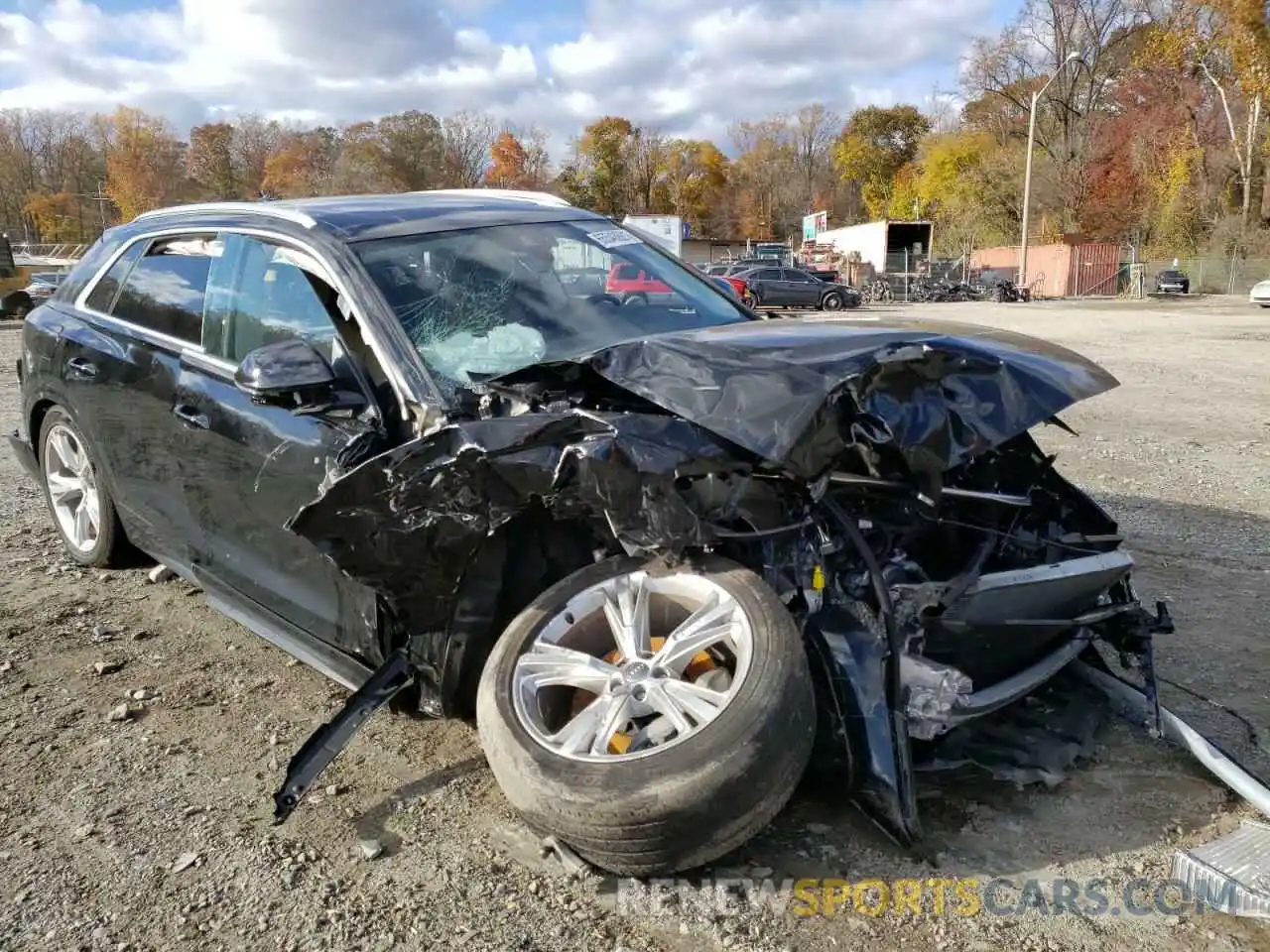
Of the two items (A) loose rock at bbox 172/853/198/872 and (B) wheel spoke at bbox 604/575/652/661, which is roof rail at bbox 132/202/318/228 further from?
(A) loose rock at bbox 172/853/198/872

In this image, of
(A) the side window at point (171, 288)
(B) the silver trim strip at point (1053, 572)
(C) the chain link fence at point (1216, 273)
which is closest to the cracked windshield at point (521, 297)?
(A) the side window at point (171, 288)

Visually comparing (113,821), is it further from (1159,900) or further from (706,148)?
(706,148)

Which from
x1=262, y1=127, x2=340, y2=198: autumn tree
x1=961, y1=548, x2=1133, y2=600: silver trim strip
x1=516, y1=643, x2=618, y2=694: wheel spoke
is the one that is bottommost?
x1=516, y1=643, x2=618, y2=694: wheel spoke

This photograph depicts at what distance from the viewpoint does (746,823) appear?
8.08 feet

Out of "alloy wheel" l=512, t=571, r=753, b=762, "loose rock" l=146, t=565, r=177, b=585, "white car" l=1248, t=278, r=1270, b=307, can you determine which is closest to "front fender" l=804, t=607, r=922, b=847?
"alloy wheel" l=512, t=571, r=753, b=762

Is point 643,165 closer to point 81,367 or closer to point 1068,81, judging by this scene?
point 1068,81

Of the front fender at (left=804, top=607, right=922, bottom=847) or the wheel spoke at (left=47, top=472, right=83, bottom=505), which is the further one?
the wheel spoke at (left=47, top=472, right=83, bottom=505)

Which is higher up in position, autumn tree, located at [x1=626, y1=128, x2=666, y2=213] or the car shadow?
autumn tree, located at [x1=626, y1=128, x2=666, y2=213]

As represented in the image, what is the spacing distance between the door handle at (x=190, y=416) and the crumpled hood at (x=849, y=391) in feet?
5.16

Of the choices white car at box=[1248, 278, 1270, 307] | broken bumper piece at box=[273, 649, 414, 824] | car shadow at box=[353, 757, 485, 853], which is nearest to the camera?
broken bumper piece at box=[273, 649, 414, 824]

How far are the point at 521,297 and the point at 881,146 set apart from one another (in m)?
86.7

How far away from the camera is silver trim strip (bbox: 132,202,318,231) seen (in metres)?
3.67

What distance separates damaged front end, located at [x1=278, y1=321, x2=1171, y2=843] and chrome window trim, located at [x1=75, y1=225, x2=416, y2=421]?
0.30 m

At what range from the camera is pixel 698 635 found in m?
2.74
